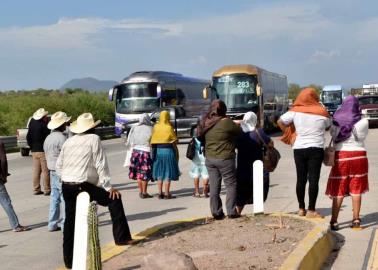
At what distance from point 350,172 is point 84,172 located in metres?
3.63

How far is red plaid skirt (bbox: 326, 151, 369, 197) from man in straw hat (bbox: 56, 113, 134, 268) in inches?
122

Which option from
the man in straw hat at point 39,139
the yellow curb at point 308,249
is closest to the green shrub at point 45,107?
the man in straw hat at point 39,139

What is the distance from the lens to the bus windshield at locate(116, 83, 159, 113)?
1254 inches

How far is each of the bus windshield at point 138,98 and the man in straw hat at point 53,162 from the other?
21.8 m

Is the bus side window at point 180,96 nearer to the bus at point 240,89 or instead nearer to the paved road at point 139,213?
the bus at point 240,89

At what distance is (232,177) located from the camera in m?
8.59

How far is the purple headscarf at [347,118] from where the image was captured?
27.3ft

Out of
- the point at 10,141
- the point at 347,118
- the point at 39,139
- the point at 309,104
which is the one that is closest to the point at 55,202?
the point at 309,104

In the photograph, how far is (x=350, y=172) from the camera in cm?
835

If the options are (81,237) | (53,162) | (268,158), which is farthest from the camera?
(53,162)

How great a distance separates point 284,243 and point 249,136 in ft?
7.75

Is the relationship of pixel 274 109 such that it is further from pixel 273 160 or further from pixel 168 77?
pixel 273 160

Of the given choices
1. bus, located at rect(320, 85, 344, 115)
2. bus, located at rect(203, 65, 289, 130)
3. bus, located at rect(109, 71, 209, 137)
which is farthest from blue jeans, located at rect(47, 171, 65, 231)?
bus, located at rect(320, 85, 344, 115)

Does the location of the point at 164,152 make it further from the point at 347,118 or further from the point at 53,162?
the point at 347,118
